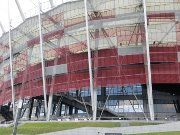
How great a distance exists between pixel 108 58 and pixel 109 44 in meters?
2.02

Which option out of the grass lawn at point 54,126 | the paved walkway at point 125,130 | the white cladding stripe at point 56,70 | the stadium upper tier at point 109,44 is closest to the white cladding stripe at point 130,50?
the stadium upper tier at point 109,44

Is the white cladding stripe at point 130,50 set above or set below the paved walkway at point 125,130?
above

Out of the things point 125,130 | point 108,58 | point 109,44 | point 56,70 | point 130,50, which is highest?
point 109,44

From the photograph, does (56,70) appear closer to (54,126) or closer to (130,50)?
(130,50)

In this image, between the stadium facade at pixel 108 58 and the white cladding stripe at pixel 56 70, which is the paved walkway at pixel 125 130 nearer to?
the stadium facade at pixel 108 58

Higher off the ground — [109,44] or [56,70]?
[109,44]

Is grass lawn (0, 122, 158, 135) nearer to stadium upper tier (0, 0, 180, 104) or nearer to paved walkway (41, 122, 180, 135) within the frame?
paved walkway (41, 122, 180, 135)

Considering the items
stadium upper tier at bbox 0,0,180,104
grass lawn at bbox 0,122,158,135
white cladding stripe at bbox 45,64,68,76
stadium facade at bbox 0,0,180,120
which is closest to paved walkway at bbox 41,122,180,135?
grass lawn at bbox 0,122,158,135

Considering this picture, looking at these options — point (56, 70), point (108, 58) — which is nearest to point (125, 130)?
point (108, 58)

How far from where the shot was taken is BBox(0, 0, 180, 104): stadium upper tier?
2347 inches

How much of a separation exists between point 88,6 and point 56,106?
17380 mm

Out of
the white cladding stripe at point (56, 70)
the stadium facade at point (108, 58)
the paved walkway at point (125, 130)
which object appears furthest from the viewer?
the white cladding stripe at point (56, 70)

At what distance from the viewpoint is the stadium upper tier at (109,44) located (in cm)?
5962

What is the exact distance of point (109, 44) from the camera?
62.0m
